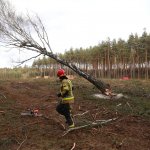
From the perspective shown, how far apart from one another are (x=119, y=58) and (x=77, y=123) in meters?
43.4

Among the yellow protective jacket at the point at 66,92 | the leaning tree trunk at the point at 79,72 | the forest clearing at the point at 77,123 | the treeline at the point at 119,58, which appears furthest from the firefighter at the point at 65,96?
the treeline at the point at 119,58

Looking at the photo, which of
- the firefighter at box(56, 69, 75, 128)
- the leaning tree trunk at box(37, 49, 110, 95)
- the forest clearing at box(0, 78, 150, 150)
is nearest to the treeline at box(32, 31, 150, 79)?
the leaning tree trunk at box(37, 49, 110, 95)

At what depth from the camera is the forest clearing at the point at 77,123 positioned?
9211 millimetres

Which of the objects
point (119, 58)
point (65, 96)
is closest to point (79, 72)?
point (65, 96)

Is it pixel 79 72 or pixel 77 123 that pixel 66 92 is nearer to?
pixel 77 123

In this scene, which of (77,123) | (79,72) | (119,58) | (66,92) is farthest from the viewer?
(119,58)

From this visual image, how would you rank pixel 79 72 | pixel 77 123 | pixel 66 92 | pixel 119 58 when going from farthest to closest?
1. pixel 119 58
2. pixel 79 72
3. pixel 77 123
4. pixel 66 92

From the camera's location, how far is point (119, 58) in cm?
5372

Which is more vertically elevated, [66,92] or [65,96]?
[66,92]

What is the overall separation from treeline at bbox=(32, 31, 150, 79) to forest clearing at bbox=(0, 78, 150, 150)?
31511 millimetres

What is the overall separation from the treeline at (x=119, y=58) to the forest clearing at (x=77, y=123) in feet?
103

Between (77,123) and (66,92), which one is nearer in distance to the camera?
(66,92)

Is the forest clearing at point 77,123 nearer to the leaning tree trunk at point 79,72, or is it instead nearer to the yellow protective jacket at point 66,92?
the leaning tree trunk at point 79,72

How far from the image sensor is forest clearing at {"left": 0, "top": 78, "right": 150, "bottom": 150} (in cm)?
921
